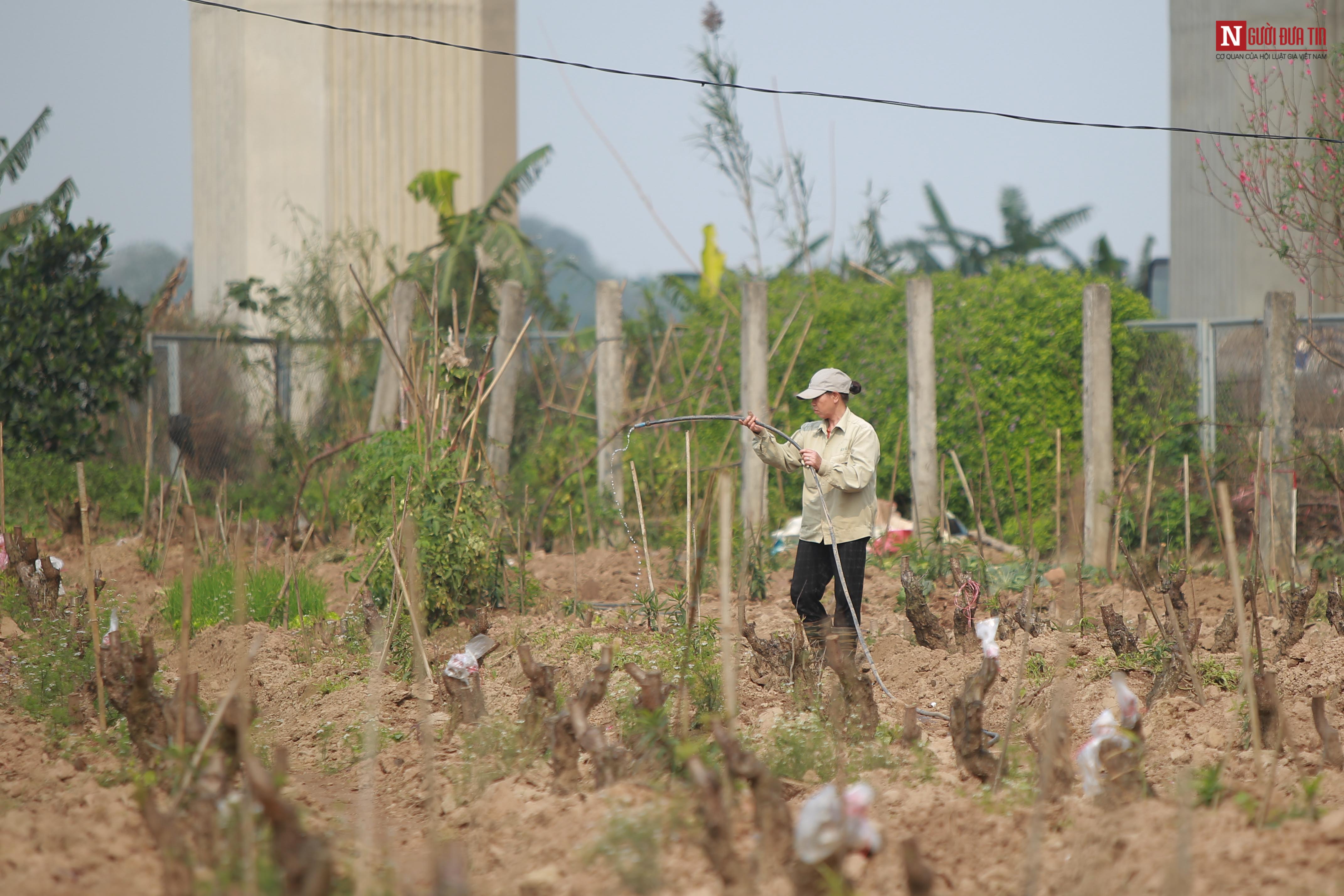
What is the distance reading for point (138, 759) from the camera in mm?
3818

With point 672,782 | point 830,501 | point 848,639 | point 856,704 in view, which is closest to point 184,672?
point 672,782

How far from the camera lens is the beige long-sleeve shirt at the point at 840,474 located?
16.6 ft

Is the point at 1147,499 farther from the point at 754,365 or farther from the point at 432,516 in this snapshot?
the point at 432,516

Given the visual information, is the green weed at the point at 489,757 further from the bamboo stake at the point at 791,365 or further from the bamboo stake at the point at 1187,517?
the bamboo stake at the point at 791,365

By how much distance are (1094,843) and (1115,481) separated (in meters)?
5.45

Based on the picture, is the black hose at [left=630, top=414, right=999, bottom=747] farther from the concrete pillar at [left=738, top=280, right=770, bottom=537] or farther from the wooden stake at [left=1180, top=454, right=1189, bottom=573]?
the concrete pillar at [left=738, top=280, right=770, bottom=537]

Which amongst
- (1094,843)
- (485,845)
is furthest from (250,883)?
(1094,843)

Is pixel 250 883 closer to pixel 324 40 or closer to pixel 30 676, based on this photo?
pixel 30 676

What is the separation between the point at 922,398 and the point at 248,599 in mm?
4736

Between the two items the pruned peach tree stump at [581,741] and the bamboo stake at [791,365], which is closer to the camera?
the pruned peach tree stump at [581,741]

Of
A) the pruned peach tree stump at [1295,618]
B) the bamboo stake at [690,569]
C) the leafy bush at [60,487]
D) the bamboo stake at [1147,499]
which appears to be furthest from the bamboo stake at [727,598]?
the leafy bush at [60,487]

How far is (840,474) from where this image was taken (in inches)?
199

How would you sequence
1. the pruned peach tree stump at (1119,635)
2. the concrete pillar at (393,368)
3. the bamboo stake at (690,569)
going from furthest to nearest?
the concrete pillar at (393,368) → the pruned peach tree stump at (1119,635) → the bamboo stake at (690,569)

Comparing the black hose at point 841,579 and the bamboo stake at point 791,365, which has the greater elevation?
the bamboo stake at point 791,365
